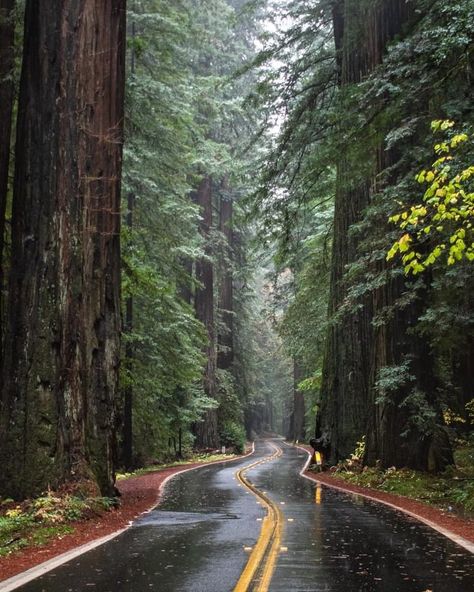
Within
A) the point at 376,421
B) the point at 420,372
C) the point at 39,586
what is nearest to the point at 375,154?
the point at 420,372

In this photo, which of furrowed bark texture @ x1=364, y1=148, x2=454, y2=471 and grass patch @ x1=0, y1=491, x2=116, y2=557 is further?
furrowed bark texture @ x1=364, y1=148, x2=454, y2=471

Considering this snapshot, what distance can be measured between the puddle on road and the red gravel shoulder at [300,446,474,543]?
3.11 meters

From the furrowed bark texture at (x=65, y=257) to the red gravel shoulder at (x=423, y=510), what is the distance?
5305 millimetres

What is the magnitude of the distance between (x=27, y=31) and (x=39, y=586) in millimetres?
9670

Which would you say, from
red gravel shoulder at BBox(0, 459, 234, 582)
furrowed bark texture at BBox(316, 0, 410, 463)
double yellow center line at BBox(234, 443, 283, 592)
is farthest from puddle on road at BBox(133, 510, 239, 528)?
furrowed bark texture at BBox(316, 0, 410, 463)

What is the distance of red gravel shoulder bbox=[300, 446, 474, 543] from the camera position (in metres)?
8.74

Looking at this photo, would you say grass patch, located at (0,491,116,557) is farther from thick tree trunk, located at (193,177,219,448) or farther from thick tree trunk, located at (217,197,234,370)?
thick tree trunk, located at (217,197,234,370)

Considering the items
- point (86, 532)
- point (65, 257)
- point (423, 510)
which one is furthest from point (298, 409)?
point (86, 532)

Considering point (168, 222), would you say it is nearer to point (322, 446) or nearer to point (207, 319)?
point (322, 446)

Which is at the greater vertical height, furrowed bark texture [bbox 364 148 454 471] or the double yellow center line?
furrowed bark texture [bbox 364 148 454 471]

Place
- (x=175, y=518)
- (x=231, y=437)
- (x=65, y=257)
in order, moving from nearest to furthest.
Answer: (x=175, y=518)
(x=65, y=257)
(x=231, y=437)

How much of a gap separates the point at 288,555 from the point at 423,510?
16.0 ft

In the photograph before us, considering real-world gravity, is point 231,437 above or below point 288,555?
below

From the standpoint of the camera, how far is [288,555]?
6.88 m
